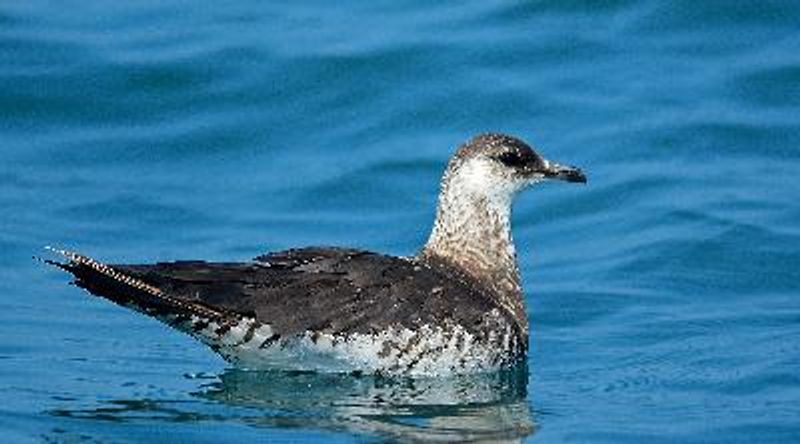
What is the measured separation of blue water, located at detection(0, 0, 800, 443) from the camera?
12820mm

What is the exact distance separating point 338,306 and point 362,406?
58 centimetres

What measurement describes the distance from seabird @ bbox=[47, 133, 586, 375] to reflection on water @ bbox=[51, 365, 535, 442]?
0.09 m

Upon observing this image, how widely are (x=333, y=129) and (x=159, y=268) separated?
263 inches

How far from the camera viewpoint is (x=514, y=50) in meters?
20.3

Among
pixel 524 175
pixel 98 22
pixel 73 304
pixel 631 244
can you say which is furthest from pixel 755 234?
pixel 98 22

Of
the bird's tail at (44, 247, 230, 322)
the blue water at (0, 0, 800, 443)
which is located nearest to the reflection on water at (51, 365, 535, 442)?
the blue water at (0, 0, 800, 443)

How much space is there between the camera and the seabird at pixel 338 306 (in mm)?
12656

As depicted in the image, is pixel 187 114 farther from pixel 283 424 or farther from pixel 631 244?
A: pixel 283 424

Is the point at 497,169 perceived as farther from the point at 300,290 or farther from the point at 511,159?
the point at 300,290

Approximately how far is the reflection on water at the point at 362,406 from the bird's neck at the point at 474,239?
2.48 ft

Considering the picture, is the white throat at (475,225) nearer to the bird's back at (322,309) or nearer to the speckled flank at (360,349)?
the bird's back at (322,309)

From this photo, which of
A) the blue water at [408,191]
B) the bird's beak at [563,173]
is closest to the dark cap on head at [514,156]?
the bird's beak at [563,173]

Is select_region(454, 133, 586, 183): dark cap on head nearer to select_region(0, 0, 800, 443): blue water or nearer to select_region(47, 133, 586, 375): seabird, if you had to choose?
select_region(47, 133, 586, 375): seabird

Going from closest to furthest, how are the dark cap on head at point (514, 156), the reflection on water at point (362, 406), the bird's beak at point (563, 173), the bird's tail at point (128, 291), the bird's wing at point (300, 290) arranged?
the reflection on water at point (362, 406) < the bird's tail at point (128, 291) < the bird's wing at point (300, 290) < the dark cap on head at point (514, 156) < the bird's beak at point (563, 173)
